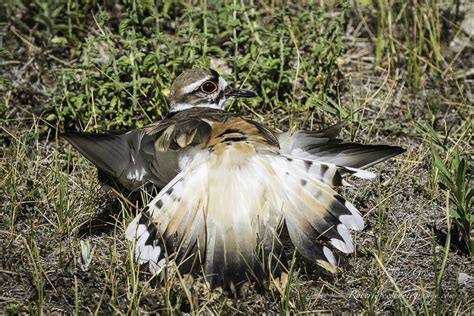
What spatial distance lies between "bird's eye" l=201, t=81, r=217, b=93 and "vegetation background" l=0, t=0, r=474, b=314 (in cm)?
35

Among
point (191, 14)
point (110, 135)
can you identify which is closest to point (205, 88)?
point (191, 14)

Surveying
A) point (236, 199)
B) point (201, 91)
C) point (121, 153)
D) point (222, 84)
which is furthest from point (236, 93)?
point (236, 199)

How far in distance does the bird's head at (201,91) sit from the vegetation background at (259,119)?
0.29 metres

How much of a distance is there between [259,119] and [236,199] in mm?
1887

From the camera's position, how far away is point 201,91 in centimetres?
545

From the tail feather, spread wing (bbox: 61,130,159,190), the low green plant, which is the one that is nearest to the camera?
the tail feather

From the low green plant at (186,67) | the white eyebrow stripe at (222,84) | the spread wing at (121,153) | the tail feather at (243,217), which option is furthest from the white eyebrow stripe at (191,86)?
the tail feather at (243,217)

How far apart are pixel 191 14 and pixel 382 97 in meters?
1.62

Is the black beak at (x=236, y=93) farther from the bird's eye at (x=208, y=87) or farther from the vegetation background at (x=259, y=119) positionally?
the vegetation background at (x=259, y=119)

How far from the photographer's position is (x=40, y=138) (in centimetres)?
586

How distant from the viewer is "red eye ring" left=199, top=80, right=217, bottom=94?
544cm

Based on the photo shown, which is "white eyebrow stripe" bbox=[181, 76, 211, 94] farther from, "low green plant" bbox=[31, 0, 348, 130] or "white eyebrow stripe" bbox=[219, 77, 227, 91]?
"low green plant" bbox=[31, 0, 348, 130]

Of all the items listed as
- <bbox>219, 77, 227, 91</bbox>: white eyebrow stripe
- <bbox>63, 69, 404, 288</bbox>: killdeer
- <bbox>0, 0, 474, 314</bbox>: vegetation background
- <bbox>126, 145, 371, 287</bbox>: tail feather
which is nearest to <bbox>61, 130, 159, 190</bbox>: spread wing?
<bbox>63, 69, 404, 288</bbox>: killdeer

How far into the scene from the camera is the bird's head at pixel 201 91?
541cm
